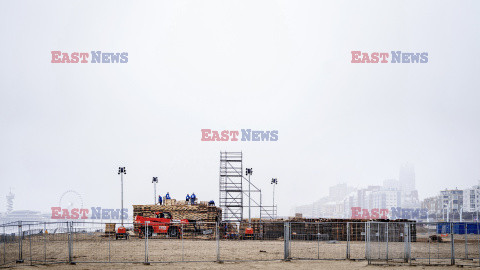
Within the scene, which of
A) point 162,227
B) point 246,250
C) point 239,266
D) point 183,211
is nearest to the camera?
point 239,266

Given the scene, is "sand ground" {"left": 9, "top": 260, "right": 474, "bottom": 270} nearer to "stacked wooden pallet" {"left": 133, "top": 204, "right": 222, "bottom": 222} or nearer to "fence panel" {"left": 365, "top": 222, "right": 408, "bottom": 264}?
"fence panel" {"left": 365, "top": 222, "right": 408, "bottom": 264}

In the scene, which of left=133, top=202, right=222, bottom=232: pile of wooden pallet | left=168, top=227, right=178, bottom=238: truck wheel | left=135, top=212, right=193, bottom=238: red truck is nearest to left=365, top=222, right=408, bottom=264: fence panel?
left=135, top=212, right=193, bottom=238: red truck

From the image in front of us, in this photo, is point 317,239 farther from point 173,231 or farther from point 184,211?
point 184,211

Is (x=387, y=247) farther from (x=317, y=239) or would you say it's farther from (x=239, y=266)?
(x=317, y=239)

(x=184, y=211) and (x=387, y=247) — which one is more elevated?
(x=387, y=247)

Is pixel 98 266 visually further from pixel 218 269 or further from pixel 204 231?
pixel 204 231

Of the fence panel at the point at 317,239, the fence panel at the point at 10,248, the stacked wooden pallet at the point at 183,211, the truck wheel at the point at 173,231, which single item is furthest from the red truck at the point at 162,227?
the fence panel at the point at 10,248

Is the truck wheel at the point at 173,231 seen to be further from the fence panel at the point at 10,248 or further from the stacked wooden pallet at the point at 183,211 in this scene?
the fence panel at the point at 10,248

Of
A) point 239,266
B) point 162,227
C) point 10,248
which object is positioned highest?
point 10,248

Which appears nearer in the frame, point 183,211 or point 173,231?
point 173,231

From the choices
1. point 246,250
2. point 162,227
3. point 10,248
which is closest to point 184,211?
point 162,227

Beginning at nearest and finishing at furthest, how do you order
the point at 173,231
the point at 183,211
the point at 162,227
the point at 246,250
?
1. the point at 246,250
2. the point at 173,231
3. the point at 162,227
4. the point at 183,211

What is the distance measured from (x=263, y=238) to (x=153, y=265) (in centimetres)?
2148

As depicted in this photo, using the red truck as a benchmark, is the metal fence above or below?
above
